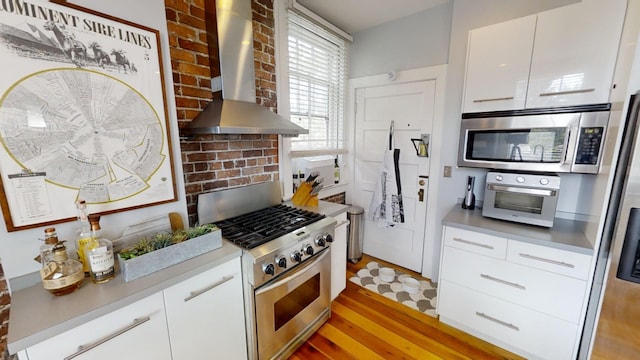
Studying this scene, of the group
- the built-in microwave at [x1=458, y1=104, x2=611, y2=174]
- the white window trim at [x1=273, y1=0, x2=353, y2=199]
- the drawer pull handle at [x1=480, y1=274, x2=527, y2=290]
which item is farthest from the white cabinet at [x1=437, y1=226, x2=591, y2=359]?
the white window trim at [x1=273, y1=0, x2=353, y2=199]

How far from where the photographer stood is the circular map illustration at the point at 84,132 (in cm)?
98

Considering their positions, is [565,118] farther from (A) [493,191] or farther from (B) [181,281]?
(B) [181,281]

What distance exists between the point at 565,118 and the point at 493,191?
629mm

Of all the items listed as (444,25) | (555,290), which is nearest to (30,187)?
(555,290)

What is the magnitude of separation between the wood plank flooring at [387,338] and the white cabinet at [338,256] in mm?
175

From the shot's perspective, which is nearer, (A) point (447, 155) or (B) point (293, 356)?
(B) point (293, 356)

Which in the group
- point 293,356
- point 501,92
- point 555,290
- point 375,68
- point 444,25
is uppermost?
point 444,25

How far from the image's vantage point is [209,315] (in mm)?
1269

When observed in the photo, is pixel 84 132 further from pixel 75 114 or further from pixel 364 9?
pixel 364 9

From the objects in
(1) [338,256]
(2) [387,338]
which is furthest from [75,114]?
(2) [387,338]

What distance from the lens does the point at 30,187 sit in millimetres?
1003

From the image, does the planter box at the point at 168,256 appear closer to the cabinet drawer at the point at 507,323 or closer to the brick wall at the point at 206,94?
the brick wall at the point at 206,94

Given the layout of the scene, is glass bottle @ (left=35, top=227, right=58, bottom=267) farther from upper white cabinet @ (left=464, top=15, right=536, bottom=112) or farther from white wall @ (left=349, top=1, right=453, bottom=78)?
white wall @ (left=349, top=1, right=453, bottom=78)

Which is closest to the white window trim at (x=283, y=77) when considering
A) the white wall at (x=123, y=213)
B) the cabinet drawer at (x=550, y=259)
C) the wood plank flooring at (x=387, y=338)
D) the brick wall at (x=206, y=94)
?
the brick wall at (x=206, y=94)
